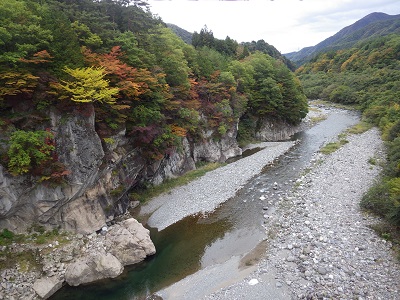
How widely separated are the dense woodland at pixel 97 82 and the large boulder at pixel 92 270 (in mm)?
5424

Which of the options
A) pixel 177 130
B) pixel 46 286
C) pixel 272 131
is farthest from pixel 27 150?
pixel 272 131

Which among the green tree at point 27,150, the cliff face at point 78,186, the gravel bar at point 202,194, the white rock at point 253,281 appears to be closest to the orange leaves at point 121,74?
the cliff face at point 78,186

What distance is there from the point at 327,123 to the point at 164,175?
127ft

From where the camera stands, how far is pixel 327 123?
52625 millimetres

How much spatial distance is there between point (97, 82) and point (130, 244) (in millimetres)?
10422

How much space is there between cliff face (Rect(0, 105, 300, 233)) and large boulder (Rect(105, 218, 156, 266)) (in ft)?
7.43

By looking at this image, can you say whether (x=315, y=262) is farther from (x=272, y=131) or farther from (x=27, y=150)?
(x=272, y=131)

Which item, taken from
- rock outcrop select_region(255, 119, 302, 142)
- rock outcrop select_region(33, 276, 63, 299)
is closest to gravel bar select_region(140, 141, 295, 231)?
rock outcrop select_region(33, 276, 63, 299)

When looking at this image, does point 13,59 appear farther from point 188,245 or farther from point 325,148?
point 325,148

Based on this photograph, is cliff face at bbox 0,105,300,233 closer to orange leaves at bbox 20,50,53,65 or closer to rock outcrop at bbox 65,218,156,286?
rock outcrop at bbox 65,218,156,286

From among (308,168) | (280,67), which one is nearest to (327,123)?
(280,67)

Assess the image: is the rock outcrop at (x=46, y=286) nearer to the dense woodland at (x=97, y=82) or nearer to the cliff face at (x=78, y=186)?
the cliff face at (x=78, y=186)

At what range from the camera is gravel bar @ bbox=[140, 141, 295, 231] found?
2217cm

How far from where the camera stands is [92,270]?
15.7 meters
